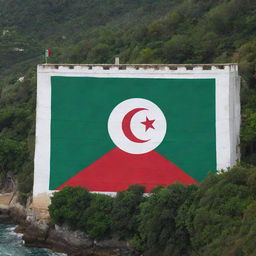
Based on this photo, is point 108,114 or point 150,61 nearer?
point 108,114

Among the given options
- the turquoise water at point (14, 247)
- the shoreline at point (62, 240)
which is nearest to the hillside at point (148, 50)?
the turquoise water at point (14, 247)

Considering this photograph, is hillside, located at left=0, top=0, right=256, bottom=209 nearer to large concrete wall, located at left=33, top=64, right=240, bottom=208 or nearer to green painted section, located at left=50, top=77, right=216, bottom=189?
large concrete wall, located at left=33, top=64, right=240, bottom=208

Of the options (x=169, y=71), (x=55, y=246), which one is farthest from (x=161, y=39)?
(x=55, y=246)

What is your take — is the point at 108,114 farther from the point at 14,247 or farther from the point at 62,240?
the point at 14,247

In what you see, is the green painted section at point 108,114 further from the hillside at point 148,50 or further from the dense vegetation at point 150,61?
the hillside at point 148,50

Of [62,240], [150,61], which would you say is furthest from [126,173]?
[150,61]
